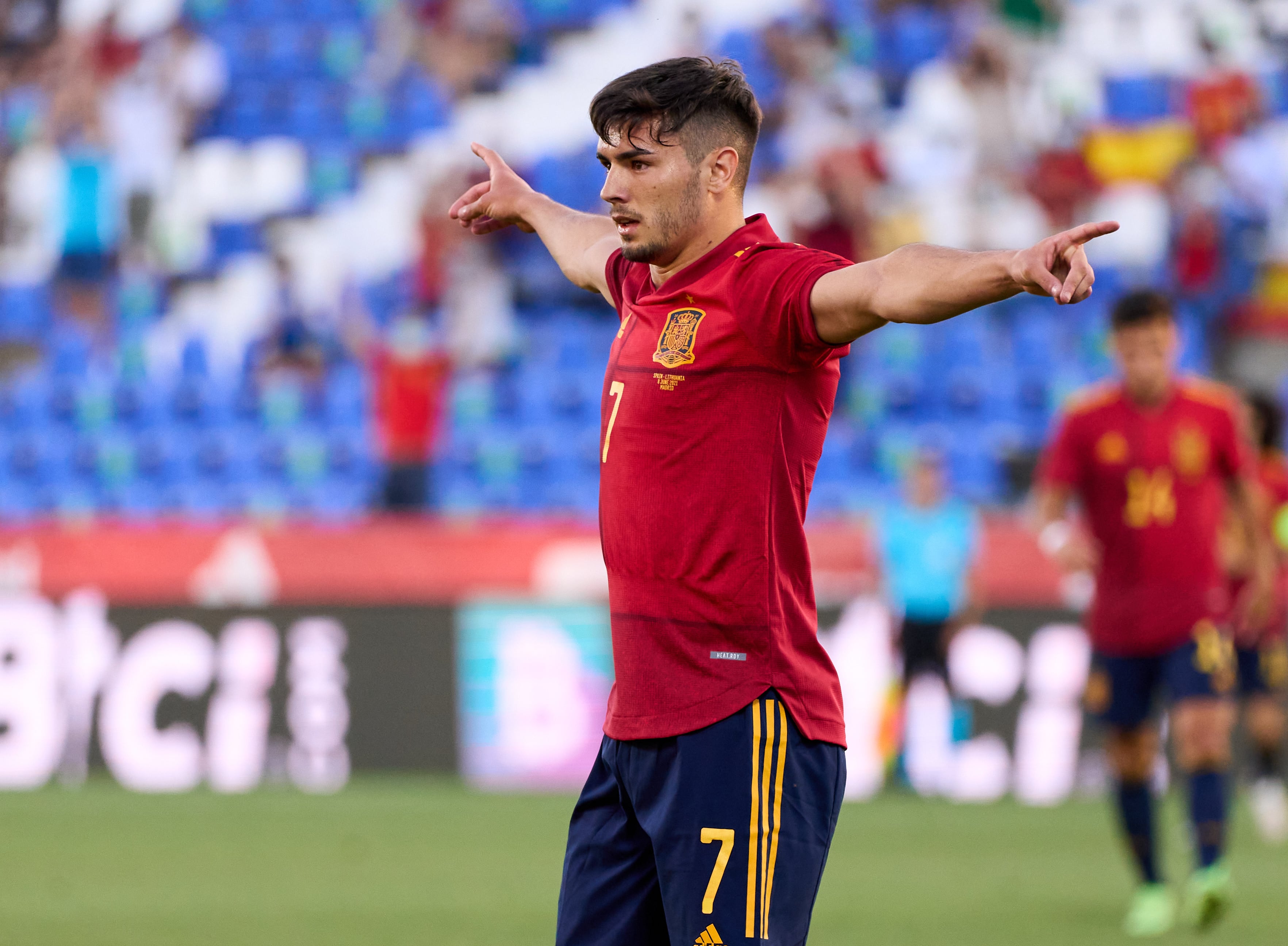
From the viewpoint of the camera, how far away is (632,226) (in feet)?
11.6

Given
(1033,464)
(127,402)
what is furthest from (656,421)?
(127,402)

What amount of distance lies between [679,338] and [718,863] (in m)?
0.97

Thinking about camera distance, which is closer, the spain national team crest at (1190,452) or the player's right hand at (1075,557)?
the player's right hand at (1075,557)

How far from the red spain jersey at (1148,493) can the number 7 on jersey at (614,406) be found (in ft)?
14.5

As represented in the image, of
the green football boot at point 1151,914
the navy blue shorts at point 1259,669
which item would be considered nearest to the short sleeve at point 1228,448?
the green football boot at point 1151,914

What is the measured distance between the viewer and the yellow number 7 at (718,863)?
3.36 metres

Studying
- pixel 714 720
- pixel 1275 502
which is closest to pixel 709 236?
pixel 714 720

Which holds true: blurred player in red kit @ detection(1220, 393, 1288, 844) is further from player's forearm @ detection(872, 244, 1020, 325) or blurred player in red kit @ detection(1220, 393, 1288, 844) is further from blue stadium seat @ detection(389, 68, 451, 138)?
blue stadium seat @ detection(389, 68, 451, 138)

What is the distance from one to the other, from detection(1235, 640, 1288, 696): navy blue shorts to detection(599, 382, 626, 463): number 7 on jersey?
8.03 metres

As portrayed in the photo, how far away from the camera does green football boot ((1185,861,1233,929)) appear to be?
7.07m

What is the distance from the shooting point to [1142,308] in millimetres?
7258

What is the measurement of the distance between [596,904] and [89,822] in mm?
7312

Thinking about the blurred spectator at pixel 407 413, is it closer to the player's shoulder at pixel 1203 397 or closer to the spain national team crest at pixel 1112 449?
the spain national team crest at pixel 1112 449

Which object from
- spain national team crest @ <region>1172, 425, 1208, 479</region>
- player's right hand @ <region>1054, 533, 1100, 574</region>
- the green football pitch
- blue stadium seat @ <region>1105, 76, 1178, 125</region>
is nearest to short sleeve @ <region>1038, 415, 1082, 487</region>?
spain national team crest @ <region>1172, 425, 1208, 479</region>
